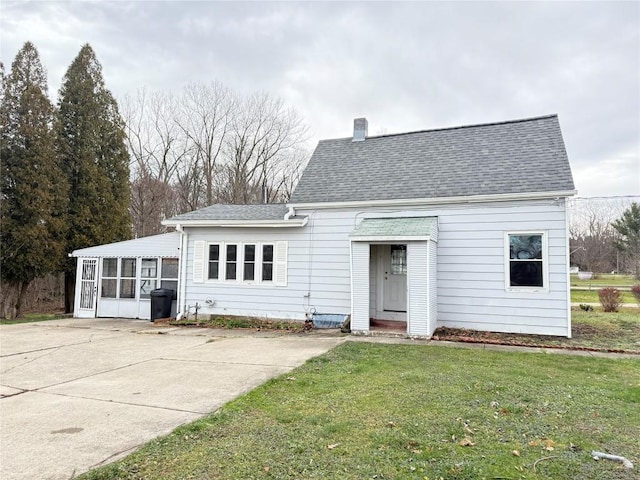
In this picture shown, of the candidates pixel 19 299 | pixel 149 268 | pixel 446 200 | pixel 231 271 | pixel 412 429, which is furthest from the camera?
pixel 19 299

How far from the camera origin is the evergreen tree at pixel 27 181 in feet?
45.0

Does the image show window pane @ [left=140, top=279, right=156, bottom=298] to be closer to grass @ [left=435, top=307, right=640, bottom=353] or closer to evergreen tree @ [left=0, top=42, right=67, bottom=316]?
evergreen tree @ [left=0, top=42, right=67, bottom=316]

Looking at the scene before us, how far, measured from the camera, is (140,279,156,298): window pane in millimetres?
12812

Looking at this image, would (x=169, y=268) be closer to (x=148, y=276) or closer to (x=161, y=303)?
(x=148, y=276)

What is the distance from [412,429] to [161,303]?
1030cm

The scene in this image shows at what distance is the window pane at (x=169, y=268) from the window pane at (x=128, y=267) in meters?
1.16

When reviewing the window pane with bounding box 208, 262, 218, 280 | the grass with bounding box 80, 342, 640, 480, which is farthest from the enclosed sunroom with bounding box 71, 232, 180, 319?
the grass with bounding box 80, 342, 640, 480

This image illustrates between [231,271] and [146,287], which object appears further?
[146,287]

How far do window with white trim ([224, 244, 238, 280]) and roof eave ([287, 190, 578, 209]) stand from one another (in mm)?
2145

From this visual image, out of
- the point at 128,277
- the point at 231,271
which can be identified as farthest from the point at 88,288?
the point at 231,271

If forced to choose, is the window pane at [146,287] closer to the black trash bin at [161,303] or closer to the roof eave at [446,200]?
the black trash bin at [161,303]

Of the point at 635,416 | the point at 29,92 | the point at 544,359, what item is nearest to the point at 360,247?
the point at 544,359

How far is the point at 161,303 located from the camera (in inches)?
478

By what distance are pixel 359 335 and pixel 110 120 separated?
1512 centimetres
